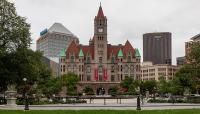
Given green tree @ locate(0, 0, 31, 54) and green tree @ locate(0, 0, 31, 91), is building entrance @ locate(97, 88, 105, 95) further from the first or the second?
green tree @ locate(0, 0, 31, 54)

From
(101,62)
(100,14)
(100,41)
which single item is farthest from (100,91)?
(100,14)

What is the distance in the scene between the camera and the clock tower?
626 feet

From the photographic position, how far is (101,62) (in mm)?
191250

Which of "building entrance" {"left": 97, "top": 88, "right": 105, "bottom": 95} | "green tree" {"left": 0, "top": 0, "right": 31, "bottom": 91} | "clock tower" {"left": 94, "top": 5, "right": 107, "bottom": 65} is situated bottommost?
"building entrance" {"left": 97, "top": 88, "right": 105, "bottom": 95}

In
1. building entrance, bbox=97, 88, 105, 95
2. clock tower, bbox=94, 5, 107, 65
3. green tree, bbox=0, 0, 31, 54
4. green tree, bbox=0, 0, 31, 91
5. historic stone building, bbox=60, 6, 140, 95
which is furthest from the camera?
clock tower, bbox=94, 5, 107, 65

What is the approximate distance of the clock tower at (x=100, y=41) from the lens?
19088 cm

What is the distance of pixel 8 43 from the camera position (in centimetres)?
5791

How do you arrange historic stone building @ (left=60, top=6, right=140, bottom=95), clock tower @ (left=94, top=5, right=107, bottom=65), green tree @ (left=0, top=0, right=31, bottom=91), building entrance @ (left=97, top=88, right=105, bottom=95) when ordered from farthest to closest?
1. clock tower @ (left=94, top=5, right=107, bottom=65)
2. historic stone building @ (left=60, top=6, right=140, bottom=95)
3. building entrance @ (left=97, top=88, right=105, bottom=95)
4. green tree @ (left=0, top=0, right=31, bottom=91)

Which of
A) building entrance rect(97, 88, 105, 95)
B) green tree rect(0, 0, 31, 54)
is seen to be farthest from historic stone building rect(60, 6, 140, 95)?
green tree rect(0, 0, 31, 54)

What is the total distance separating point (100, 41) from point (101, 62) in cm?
830

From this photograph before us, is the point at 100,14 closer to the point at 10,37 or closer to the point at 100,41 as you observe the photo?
the point at 100,41

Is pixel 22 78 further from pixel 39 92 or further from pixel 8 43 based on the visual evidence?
pixel 39 92

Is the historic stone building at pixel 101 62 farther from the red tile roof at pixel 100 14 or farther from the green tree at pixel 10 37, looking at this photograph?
the green tree at pixel 10 37

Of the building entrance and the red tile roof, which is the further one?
the red tile roof
